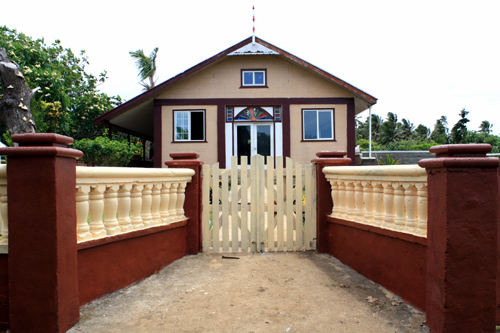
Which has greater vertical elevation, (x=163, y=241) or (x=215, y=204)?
(x=215, y=204)

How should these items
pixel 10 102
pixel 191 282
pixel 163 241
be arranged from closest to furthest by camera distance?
pixel 191 282 < pixel 163 241 < pixel 10 102

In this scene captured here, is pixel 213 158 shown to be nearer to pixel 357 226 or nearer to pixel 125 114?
pixel 125 114

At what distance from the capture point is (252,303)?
3234 mm

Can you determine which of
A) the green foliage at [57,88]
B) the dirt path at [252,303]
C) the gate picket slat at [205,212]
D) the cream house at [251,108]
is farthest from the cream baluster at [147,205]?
the green foliage at [57,88]

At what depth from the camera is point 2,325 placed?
2.64 metres

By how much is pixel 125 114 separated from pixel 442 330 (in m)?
14.0

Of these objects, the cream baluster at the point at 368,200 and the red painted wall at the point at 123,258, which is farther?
the cream baluster at the point at 368,200

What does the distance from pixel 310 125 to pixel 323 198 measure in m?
9.90

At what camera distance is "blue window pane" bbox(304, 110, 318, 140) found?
14266mm

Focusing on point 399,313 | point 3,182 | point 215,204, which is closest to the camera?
point 3,182

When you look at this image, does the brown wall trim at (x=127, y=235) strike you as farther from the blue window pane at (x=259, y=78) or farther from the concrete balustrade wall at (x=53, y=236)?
the blue window pane at (x=259, y=78)

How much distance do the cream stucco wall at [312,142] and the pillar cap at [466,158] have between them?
1165cm

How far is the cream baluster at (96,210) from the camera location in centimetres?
315

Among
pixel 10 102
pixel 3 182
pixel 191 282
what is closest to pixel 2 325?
pixel 3 182
